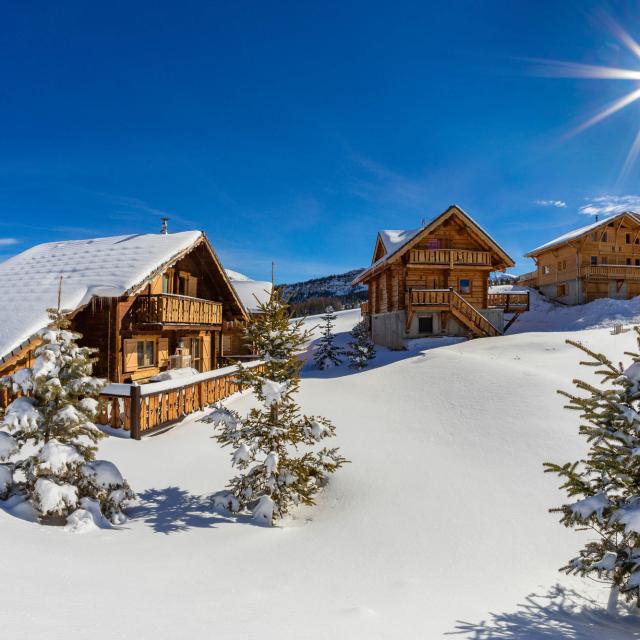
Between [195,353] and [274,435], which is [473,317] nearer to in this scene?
[195,353]

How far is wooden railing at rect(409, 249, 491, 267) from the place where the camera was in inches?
937

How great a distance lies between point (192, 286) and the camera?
65.5 feet

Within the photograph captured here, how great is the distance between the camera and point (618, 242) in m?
33.2

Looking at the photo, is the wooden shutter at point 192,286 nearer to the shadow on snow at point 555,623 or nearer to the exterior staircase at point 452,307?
the exterior staircase at point 452,307

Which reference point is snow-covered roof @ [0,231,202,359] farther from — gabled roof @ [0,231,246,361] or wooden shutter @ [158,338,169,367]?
wooden shutter @ [158,338,169,367]

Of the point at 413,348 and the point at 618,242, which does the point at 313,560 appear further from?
the point at 618,242

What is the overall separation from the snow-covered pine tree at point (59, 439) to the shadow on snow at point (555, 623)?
4.79 meters

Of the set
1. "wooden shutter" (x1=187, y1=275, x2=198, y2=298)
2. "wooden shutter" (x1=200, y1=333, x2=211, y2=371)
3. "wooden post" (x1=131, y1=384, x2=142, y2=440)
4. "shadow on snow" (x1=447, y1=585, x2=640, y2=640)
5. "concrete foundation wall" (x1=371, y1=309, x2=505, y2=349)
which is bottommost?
"shadow on snow" (x1=447, y1=585, x2=640, y2=640)

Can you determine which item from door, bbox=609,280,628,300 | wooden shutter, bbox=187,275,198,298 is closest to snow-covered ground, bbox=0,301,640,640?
wooden shutter, bbox=187,275,198,298

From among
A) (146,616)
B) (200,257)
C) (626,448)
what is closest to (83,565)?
(146,616)

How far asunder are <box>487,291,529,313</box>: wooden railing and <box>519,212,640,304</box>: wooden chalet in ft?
25.2

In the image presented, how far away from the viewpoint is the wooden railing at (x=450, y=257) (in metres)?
23.8

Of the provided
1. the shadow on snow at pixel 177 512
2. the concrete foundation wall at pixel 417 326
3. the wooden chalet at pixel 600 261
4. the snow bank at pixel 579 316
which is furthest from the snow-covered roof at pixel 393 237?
the shadow on snow at pixel 177 512

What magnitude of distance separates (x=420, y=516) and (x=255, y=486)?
272 cm
